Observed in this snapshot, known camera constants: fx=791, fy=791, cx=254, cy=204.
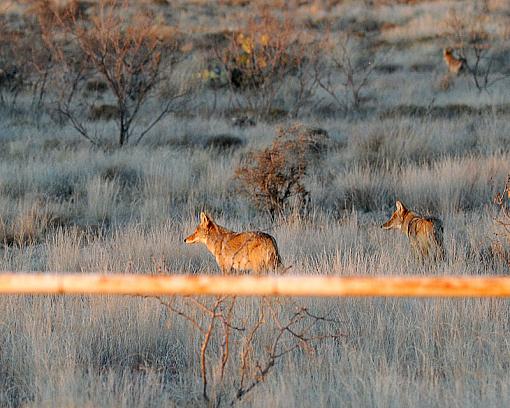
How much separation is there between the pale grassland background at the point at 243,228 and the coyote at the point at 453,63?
564 cm

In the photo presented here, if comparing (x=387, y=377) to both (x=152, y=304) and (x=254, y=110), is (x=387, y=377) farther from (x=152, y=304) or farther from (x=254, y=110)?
(x=254, y=110)

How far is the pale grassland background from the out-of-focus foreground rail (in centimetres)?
104

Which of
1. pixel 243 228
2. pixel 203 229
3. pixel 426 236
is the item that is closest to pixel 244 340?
pixel 203 229

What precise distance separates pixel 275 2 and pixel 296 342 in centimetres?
3664

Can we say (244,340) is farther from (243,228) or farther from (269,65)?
(269,65)

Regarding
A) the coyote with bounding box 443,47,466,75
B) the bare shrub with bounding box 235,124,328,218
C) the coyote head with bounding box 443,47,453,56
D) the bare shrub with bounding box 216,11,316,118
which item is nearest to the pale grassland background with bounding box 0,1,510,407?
the bare shrub with bounding box 235,124,328,218

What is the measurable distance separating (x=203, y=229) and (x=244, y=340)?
98.6 inches

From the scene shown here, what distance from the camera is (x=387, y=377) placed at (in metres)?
3.94

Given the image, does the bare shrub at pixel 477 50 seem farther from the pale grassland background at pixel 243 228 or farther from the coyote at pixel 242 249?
the coyote at pixel 242 249

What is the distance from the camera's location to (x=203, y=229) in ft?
22.5

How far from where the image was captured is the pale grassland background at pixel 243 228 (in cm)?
409

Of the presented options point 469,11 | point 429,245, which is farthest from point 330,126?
point 469,11

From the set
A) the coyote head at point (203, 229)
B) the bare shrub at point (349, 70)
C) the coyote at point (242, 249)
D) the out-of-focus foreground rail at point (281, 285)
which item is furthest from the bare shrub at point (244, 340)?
the bare shrub at point (349, 70)

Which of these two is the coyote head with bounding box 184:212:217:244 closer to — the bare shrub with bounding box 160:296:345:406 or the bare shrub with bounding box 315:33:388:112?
the bare shrub with bounding box 160:296:345:406
